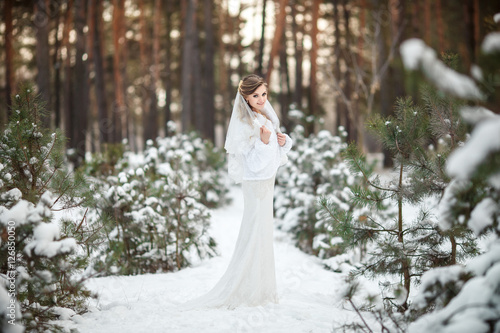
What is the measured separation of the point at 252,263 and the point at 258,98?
5.35 ft

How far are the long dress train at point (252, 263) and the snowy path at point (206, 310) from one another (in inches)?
5.1

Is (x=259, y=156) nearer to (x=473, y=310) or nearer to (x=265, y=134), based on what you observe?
(x=265, y=134)

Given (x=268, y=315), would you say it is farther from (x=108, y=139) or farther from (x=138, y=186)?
(x=108, y=139)

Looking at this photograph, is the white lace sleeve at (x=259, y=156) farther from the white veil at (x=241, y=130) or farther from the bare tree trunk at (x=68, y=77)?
the bare tree trunk at (x=68, y=77)

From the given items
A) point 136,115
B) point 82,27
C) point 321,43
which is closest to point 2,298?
point 82,27

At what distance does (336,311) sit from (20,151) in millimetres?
3213

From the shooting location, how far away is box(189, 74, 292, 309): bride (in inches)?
148

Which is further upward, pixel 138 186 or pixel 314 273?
pixel 138 186

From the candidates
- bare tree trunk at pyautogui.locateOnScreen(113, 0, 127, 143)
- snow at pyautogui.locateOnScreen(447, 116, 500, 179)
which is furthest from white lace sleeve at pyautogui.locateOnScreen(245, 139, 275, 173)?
bare tree trunk at pyautogui.locateOnScreen(113, 0, 127, 143)

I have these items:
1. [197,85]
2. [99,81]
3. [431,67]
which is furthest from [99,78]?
[431,67]

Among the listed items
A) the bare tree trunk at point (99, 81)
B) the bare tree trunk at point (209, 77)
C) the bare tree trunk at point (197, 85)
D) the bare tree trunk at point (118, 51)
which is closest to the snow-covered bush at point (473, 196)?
the bare tree trunk at point (197, 85)

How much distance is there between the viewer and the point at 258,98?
3.93 meters

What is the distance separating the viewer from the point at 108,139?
16.7m

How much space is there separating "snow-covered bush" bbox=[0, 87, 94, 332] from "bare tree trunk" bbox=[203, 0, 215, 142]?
1143cm
